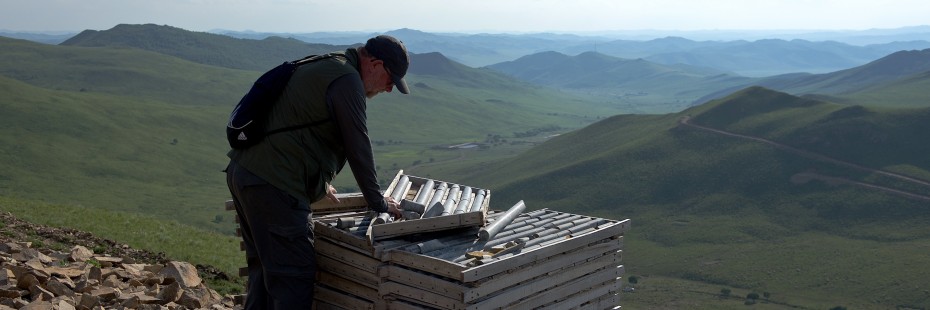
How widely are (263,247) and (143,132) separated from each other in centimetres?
11122

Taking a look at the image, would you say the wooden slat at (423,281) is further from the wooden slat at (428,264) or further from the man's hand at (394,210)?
the man's hand at (394,210)

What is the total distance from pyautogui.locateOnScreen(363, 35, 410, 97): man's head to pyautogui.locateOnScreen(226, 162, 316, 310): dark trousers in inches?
53.4

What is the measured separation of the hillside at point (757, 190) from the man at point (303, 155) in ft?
172

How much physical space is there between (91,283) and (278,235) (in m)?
4.32

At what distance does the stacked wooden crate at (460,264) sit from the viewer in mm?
8586

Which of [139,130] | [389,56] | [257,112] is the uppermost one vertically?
[389,56]

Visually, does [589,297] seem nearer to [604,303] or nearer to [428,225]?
[604,303]

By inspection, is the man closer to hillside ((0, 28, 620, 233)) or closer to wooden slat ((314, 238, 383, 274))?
wooden slat ((314, 238, 383, 274))

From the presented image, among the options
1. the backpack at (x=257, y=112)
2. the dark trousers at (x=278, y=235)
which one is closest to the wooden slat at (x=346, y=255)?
the dark trousers at (x=278, y=235)

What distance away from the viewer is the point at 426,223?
9.20 meters

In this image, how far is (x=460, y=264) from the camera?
8.52 m

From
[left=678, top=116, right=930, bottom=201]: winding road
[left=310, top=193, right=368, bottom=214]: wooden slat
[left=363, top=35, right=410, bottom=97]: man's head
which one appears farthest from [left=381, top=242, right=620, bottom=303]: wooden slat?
[left=678, top=116, right=930, bottom=201]: winding road

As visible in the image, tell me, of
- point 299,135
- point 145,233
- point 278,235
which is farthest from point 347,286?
point 145,233

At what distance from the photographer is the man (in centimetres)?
793
